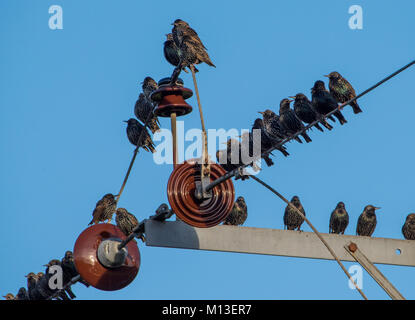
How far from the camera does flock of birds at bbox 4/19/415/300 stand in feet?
41.5

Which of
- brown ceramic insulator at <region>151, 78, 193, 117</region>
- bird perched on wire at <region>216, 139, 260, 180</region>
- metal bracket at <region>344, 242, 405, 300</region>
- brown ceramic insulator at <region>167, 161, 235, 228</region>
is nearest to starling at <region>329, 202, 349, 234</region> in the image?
bird perched on wire at <region>216, 139, 260, 180</region>

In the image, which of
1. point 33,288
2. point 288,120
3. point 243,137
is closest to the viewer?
point 288,120

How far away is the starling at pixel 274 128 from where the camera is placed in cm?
1603

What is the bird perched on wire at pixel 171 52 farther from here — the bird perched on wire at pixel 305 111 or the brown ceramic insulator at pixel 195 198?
the brown ceramic insulator at pixel 195 198

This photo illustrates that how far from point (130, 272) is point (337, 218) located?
9269 mm

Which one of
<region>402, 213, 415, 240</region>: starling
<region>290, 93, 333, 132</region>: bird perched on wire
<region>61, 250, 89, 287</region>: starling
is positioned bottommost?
<region>61, 250, 89, 287</region>: starling

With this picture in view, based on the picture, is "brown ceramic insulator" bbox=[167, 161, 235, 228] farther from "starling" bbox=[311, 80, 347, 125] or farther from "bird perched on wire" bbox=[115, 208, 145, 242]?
"bird perched on wire" bbox=[115, 208, 145, 242]

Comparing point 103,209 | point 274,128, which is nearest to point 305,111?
point 274,128

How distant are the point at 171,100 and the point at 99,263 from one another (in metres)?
1.70

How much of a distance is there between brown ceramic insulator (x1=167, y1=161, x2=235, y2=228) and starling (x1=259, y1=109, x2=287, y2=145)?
20.6 ft

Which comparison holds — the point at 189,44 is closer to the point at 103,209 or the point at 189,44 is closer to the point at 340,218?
the point at 103,209

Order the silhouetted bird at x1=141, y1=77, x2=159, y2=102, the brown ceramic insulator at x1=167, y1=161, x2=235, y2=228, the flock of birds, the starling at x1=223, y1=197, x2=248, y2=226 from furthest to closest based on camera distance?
the starling at x1=223, y1=197, x2=248, y2=226 < the silhouetted bird at x1=141, y1=77, x2=159, y2=102 < the flock of birds < the brown ceramic insulator at x1=167, y1=161, x2=235, y2=228

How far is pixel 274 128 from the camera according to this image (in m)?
16.4
